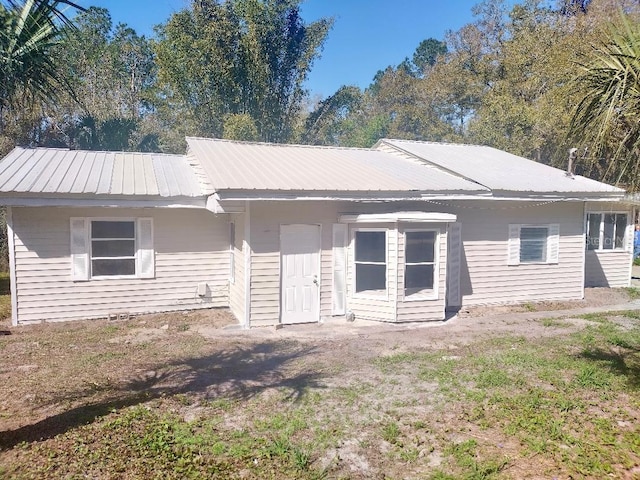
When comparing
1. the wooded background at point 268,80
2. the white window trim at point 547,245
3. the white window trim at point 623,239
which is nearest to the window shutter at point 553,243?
the white window trim at point 547,245

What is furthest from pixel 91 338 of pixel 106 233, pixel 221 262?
pixel 221 262

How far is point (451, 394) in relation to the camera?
646 centimetres

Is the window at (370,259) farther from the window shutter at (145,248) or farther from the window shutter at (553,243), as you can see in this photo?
the window shutter at (553,243)

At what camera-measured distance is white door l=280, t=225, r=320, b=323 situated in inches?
394

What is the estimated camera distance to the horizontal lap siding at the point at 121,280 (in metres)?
9.93

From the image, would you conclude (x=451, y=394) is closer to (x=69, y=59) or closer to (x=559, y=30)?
(x=559, y=30)

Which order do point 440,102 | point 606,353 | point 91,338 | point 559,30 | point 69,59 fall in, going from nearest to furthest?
point 606,353 → point 91,338 → point 559,30 → point 69,59 → point 440,102

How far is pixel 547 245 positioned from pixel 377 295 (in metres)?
5.85

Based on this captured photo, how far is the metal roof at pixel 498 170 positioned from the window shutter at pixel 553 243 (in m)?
1.12

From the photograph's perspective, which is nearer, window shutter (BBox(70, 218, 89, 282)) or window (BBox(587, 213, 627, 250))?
window shutter (BBox(70, 218, 89, 282))

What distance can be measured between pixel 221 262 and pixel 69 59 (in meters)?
26.1

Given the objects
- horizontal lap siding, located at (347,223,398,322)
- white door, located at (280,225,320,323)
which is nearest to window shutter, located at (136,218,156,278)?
white door, located at (280,225,320,323)

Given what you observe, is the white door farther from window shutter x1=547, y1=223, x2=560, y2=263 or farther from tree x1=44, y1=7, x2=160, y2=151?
tree x1=44, y1=7, x2=160, y2=151

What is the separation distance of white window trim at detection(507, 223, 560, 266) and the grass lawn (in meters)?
3.42
